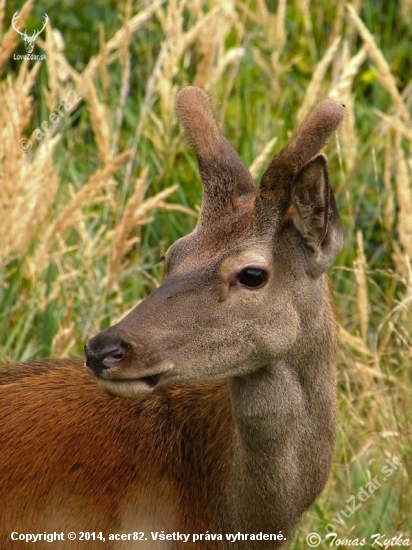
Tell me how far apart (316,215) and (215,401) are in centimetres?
93

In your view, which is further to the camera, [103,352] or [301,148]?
[301,148]

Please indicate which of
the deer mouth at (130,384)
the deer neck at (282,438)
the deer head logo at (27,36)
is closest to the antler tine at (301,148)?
the deer neck at (282,438)

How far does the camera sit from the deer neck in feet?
14.8

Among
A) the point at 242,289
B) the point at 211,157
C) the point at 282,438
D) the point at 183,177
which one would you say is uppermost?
the point at 211,157

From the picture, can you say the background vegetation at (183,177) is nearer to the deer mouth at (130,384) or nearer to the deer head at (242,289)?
the deer head at (242,289)

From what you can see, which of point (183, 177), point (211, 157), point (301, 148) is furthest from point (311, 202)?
point (183, 177)

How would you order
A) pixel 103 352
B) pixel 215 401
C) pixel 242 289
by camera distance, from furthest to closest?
pixel 215 401, pixel 242 289, pixel 103 352

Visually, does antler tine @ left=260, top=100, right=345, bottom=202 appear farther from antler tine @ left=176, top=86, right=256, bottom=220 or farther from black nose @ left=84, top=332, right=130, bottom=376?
black nose @ left=84, top=332, right=130, bottom=376

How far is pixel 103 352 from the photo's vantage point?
400 centimetres

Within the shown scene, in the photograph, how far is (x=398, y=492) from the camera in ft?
19.2

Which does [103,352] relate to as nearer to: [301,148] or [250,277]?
[250,277]

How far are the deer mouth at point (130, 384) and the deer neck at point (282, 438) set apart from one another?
512 mm

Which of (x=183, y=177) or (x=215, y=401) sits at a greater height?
(x=215, y=401)

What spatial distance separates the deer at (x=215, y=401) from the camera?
4.32 m
